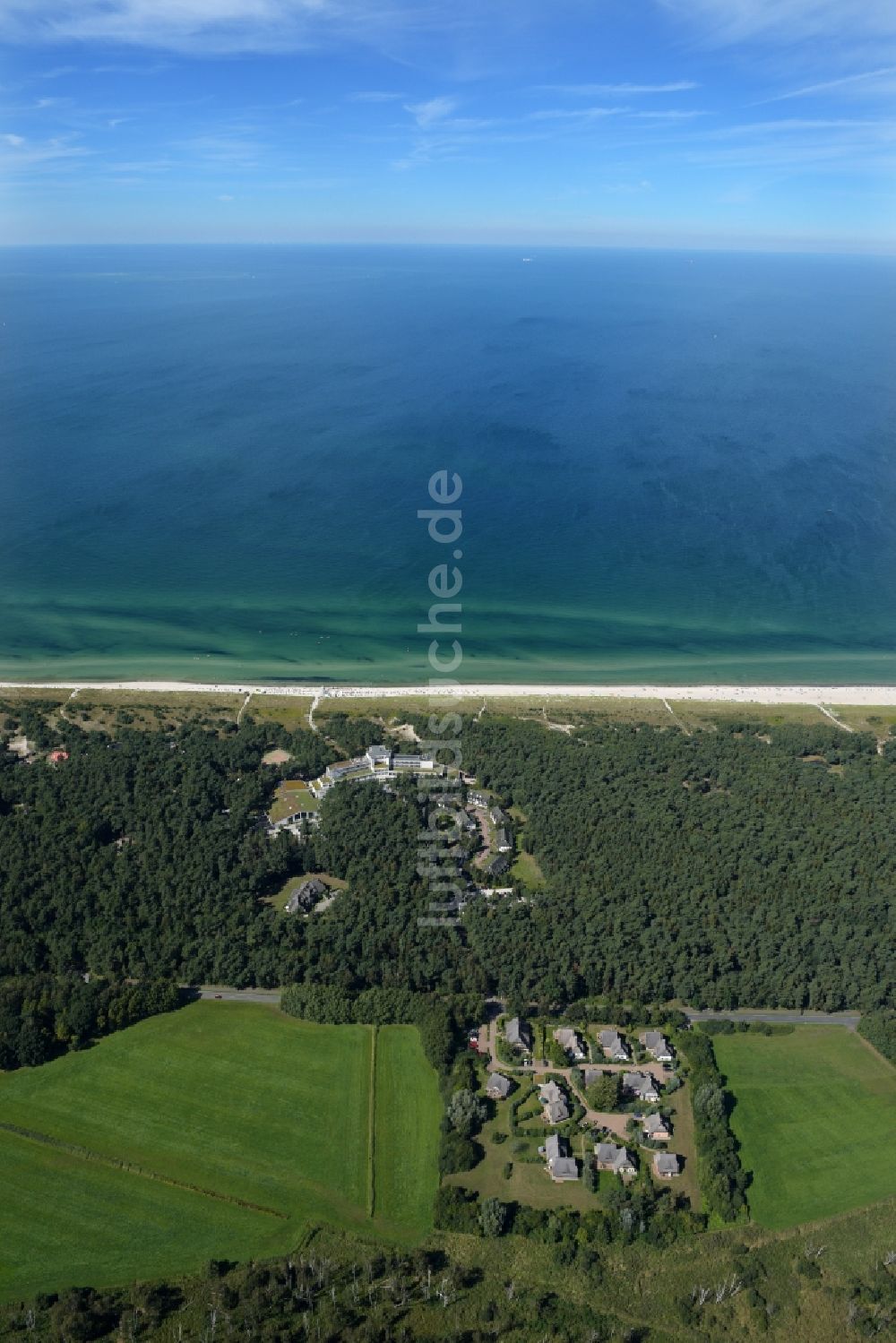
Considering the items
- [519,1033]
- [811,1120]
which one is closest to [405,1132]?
[519,1033]

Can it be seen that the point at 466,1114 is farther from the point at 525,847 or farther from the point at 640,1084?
the point at 525,847

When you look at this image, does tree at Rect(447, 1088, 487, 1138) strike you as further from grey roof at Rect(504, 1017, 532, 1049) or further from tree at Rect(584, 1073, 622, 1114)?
tree at Rect(584, 1073, 622, 1114)

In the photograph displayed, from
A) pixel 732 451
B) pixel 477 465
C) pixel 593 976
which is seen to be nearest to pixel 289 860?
pixel 593 976

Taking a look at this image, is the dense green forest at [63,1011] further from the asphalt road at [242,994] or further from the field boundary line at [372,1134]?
the field boundary line at [372,1134]

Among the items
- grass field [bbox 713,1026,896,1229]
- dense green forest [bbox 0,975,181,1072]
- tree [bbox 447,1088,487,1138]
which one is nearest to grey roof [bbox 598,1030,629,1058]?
grass field [bbox 713,1026,896,1229]

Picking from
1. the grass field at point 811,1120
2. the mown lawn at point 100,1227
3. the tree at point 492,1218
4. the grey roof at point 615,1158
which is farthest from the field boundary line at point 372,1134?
the grass field at point 811,1120

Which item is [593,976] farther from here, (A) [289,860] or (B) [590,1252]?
(A) [289,860]
